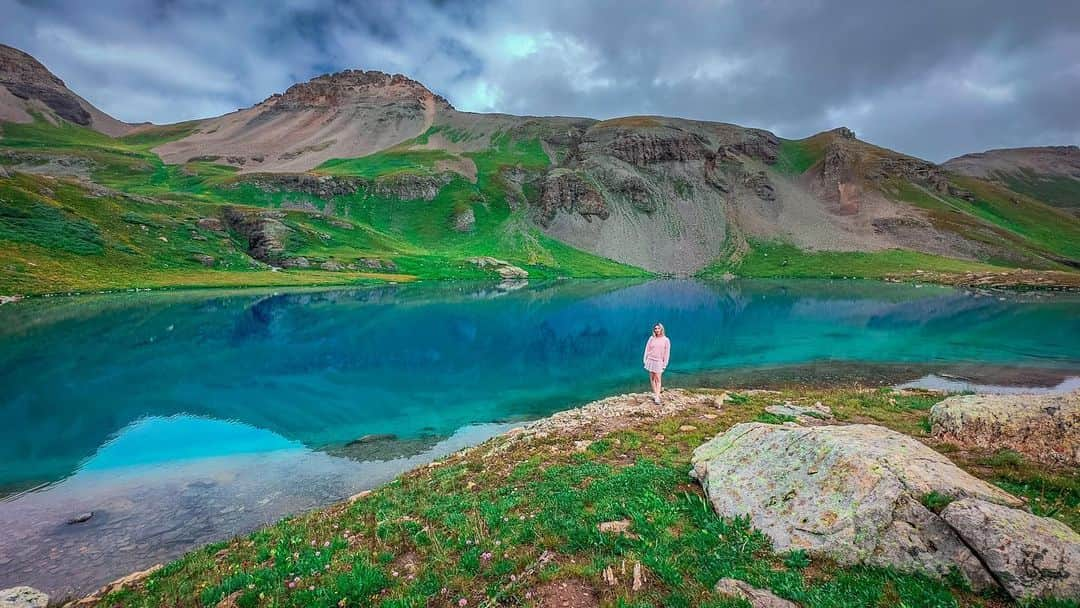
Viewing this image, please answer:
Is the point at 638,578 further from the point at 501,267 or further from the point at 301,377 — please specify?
the point at 501,267

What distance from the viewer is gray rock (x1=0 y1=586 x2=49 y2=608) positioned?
1081cm

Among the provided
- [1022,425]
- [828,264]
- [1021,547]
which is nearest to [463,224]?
[828,264]

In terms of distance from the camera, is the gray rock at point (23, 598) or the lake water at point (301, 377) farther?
the lake water at point (301, 377)

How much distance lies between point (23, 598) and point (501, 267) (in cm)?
15003

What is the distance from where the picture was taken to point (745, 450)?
11906 millimetres

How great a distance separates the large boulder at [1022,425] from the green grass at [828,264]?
174978mm

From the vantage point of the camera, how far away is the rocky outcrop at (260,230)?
134500mm

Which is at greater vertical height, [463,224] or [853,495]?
[463,224]

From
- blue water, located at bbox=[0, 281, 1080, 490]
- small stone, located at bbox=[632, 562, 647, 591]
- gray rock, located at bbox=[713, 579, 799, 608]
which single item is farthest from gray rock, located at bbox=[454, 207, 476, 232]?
gray rock, located at bbox=[713, 579, 799, 608]

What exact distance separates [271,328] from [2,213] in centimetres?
7784

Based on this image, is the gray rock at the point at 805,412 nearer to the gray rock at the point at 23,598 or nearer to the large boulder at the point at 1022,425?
the large boulder at the point at 1022,425

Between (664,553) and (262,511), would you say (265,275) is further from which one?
(664,553)

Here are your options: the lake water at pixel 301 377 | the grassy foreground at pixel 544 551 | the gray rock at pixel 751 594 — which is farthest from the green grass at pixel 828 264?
the gray rock at pixel 751 594

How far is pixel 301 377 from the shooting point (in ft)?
126
